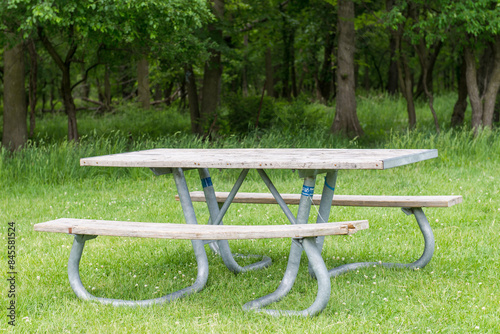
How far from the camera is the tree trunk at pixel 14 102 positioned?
1233 cm

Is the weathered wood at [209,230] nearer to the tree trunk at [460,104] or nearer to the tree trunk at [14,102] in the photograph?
the tree trunk at [14,102]

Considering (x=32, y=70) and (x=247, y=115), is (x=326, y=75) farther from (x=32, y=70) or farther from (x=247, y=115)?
(x=32, y=70)

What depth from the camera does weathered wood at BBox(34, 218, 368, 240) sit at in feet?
10.3

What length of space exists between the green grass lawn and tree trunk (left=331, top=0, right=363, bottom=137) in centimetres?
378

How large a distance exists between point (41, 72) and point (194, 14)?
1250 centimetres

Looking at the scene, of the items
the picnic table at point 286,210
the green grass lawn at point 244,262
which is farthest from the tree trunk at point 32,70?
the picnic table at point 286,210

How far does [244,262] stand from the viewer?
4.57m

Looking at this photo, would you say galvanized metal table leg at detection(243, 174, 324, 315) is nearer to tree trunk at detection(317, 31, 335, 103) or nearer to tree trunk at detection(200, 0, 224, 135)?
tree trunk at detection(200, 0, 224, 135)

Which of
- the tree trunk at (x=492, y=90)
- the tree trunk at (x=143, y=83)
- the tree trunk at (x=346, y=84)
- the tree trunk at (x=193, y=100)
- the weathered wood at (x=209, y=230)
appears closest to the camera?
the weathered wood at (x=209, y=230)

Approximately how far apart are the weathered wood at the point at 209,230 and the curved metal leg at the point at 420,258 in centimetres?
104

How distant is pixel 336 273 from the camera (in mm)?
4078

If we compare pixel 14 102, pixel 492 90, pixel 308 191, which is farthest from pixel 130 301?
pixel 14 102

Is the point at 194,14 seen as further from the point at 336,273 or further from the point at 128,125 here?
the point at 128,125

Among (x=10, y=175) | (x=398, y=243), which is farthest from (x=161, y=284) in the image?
(x=10, y=175)
